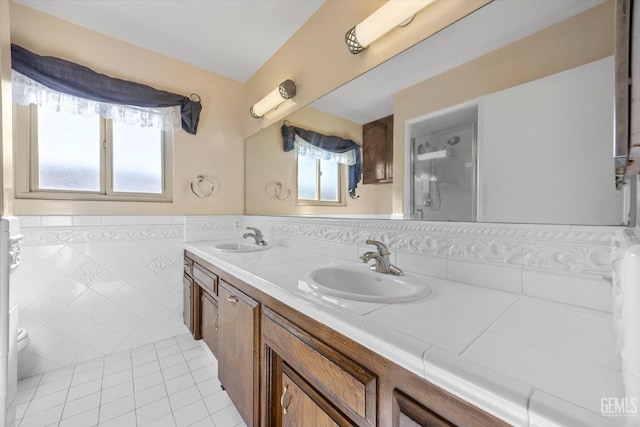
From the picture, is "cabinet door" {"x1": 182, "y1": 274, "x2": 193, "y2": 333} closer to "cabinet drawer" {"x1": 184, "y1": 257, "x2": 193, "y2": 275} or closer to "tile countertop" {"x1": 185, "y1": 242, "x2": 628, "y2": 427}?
"cabinet drawer" {"x1": 184, "y1": 257, "x2": 193, "y2": 275}

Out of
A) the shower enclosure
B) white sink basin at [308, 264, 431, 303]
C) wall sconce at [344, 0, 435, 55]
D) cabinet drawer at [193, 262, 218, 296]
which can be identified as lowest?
cabinet drawer at [193, 262, 218, 296]

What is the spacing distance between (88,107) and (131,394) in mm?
1895

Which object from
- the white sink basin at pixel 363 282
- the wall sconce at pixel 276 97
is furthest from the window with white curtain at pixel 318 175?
the white sink basin at pixel 363 282

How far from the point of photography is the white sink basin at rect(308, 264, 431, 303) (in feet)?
2.65

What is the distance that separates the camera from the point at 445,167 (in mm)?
996

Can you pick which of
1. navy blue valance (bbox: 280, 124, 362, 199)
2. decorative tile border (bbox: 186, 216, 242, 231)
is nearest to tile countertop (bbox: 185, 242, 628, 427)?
navy blue valance (bbox: 280, 124, 362, 199)

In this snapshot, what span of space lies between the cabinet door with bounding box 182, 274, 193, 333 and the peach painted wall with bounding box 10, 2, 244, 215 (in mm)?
594

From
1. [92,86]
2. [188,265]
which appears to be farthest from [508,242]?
[92,86]

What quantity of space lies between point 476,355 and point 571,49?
2.94 feet

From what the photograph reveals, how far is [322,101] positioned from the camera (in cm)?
161

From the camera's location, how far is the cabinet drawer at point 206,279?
1465 mm

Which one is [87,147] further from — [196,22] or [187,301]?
[187,301]

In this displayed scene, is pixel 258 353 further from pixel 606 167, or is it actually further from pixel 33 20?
pixel 33 20

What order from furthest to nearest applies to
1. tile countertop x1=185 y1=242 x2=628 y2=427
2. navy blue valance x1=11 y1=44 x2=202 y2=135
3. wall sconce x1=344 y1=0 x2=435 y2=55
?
navy blue valance x1=11 y1=44 x2=202 y2=135 → wall sconce x1=344 y1=0 x2=435 y2=55 → tile countertop x1=185 y1=242 x2=628 y2=427
